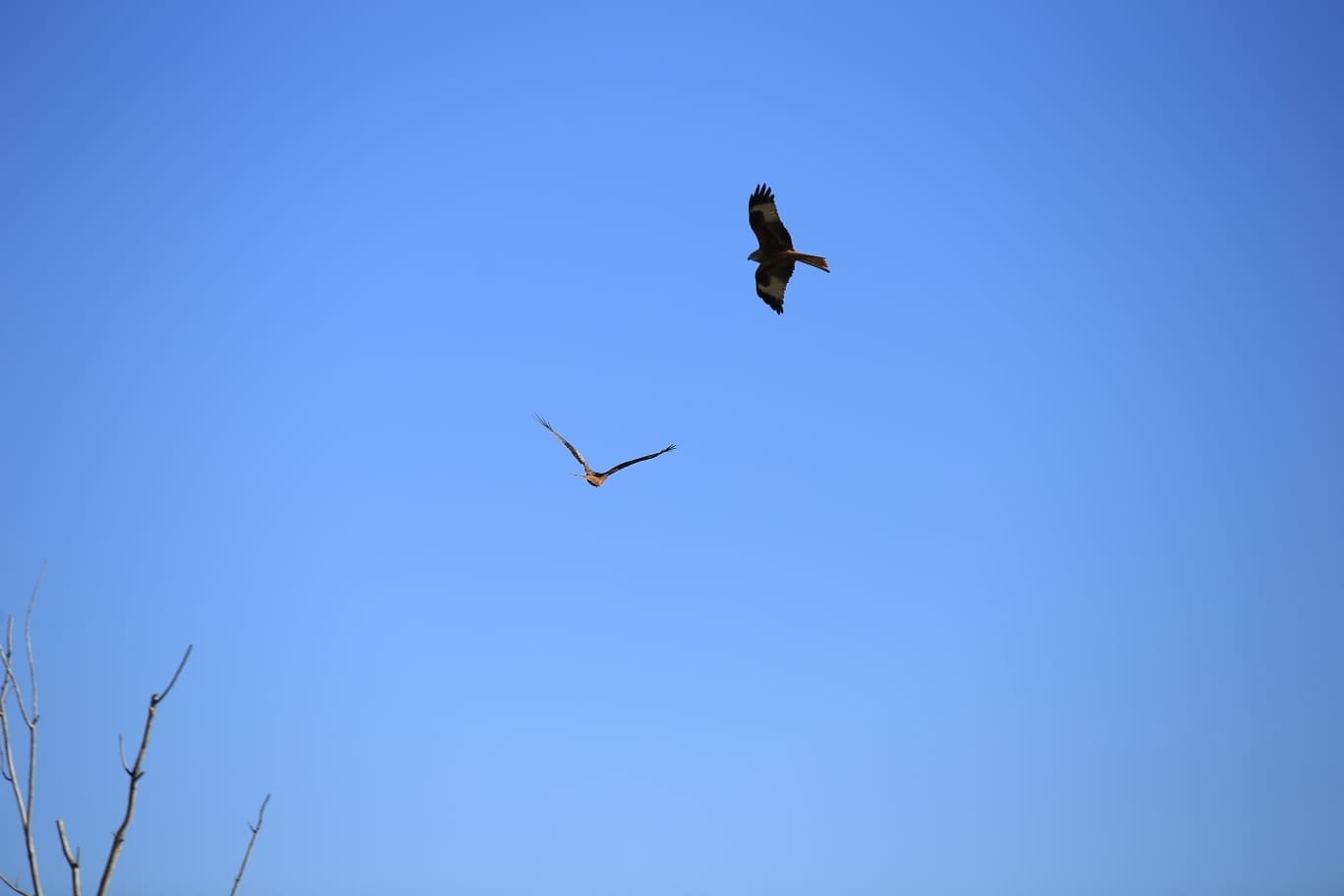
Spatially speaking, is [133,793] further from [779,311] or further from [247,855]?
[779,311]

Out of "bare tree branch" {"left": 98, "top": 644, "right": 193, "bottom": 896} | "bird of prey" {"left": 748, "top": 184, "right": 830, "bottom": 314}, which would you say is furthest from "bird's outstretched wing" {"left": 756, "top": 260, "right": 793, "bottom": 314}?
"bare tree branch" {"left": 98, "top": 644, "right": 193, "bottom": 896}

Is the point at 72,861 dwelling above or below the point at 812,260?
below

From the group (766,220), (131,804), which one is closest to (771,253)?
(766,220)

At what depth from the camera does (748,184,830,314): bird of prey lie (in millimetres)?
33344

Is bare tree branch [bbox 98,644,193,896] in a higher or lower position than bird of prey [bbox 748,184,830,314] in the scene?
lower

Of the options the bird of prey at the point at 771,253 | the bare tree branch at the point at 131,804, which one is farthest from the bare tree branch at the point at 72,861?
the bird of prey at the point at 771,253

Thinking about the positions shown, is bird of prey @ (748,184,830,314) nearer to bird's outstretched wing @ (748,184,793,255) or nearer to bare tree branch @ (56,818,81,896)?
bird's outstretched wing @ (748,184,793,255)

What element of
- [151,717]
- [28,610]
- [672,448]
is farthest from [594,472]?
[151,717]

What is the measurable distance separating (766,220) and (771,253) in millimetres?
1219

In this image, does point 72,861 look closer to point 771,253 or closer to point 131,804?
point 131,804

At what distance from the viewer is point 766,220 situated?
33.4 m

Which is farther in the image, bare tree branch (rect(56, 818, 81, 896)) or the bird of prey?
the bird of prey

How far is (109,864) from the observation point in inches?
280

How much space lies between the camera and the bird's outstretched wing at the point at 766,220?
3331 cm
